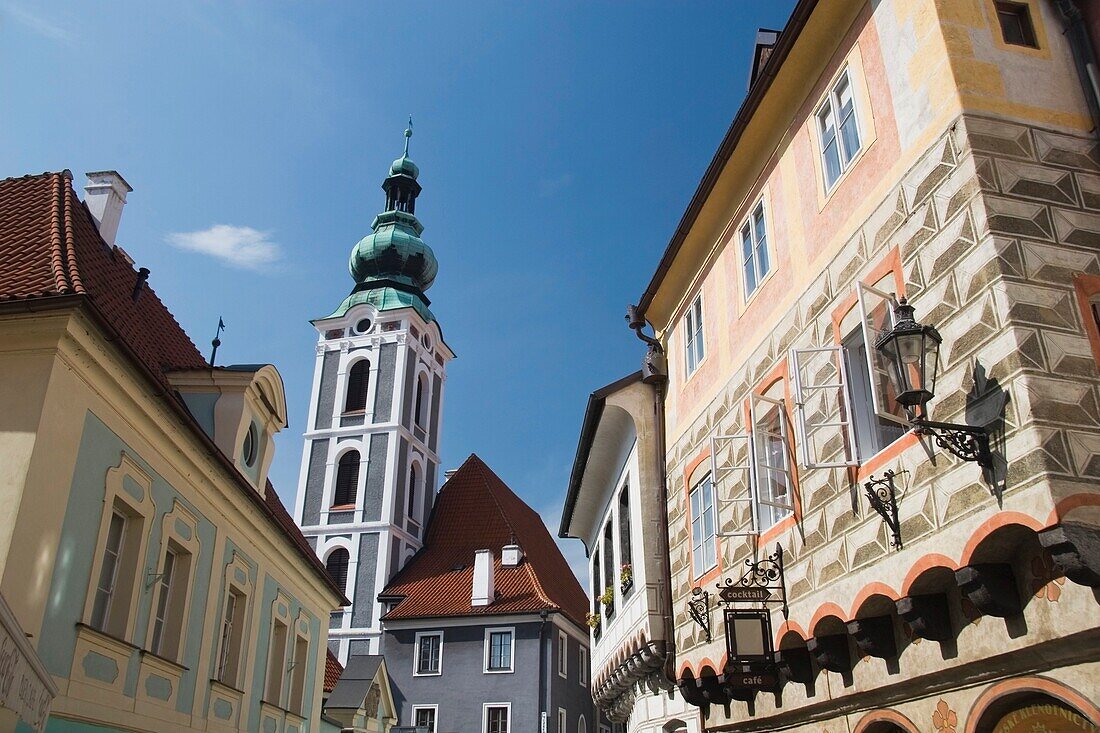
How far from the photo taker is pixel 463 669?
36.9 m

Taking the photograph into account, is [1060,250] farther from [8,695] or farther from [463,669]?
[463,669]

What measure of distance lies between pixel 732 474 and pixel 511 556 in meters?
31.0

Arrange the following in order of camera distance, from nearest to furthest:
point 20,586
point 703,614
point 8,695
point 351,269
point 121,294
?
1. point 8,695
2. point 20,586
3. point 703,614
4. point 121,294
5. point 351,269

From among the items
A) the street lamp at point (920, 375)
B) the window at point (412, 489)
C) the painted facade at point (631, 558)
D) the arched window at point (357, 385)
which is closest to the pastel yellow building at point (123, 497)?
the painted facade at point (631, 558)

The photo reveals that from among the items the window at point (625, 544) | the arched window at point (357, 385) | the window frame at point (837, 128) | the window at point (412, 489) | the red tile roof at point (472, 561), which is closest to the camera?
the window frame at point (837, 128)

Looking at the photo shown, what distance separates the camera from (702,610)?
11.5m

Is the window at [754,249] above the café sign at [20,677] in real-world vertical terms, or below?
above

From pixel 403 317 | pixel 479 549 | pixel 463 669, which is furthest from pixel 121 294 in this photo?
pixel 403 317

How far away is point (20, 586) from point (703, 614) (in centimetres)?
746

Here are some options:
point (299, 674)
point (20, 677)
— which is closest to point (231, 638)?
point (299, 674)

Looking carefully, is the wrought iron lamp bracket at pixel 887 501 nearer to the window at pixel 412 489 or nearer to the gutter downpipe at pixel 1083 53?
the gutter downpipe at pixel 1083 53

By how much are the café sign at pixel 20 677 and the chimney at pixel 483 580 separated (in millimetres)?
32558

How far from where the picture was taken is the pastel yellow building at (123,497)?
8.84 metres

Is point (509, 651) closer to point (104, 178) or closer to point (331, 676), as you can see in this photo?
point (331, 676)
